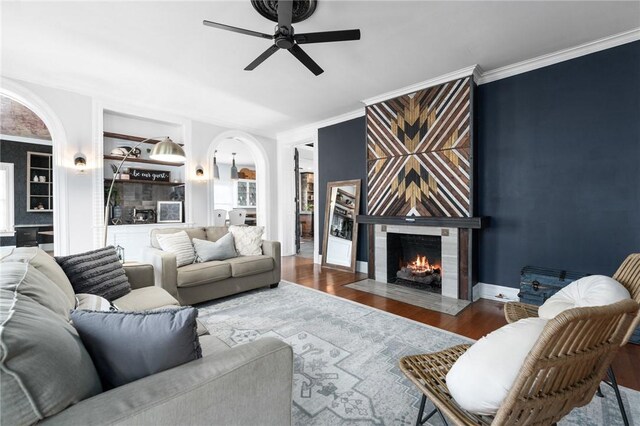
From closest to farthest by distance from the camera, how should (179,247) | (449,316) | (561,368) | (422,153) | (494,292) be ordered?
(561,368) < (449,316) < (179,247) < (494,292) < (422,153)

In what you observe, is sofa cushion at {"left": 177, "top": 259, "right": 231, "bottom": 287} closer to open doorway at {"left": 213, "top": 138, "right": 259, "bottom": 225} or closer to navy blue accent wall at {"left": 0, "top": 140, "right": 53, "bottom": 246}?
open doorway at {"left": 213, "top": 138, "right": 259, "bottom": 225}

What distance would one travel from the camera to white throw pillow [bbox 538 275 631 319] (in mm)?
1288

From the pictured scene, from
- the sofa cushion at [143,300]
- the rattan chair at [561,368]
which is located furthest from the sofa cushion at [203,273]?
the rattan chair at [561,368]

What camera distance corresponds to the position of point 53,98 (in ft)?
12.5

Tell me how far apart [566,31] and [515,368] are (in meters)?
3.30

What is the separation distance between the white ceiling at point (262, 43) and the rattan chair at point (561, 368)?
2.47 meters

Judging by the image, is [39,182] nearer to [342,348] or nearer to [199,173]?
[199,173]

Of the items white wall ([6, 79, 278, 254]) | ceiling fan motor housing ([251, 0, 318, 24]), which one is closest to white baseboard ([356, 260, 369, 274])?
ceiling fan motor housing ([251, 0, 318, 24])

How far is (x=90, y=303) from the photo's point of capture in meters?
1.69

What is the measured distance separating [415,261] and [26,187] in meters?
8.32

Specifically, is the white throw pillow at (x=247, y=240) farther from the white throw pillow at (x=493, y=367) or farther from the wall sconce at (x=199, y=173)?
the white throw pillow at (x=493, y=367)

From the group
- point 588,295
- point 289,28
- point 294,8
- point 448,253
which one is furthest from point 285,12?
point 448,253

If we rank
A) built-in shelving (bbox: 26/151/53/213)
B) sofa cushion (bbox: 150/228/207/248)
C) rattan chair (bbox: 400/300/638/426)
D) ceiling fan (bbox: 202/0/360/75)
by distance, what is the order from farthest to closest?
built-in shelving (bbox: 26/151/53/213), sofa cushion (bbox: 150/228/207/248), ceiling fan (bbox: 202/0/360/75), rattan chair (bbox: 400/300/638/426)

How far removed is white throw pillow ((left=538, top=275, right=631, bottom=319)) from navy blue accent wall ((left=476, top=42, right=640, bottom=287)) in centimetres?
190
